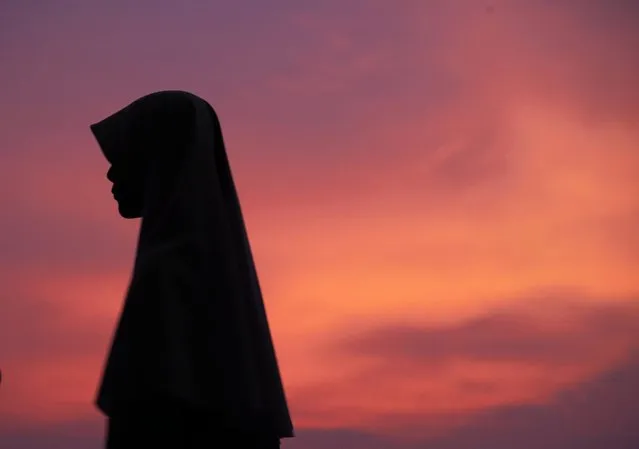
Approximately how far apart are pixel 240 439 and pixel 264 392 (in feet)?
0.63

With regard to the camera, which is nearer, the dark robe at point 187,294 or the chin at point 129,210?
the dark robe at point 187,294

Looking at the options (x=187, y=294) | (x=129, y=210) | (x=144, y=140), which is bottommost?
(x=187, y=294)

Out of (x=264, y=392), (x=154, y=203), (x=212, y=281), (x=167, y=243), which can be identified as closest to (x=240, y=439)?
(x=264, y=392)

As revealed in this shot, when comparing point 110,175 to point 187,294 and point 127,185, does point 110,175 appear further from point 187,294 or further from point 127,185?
point 187,294

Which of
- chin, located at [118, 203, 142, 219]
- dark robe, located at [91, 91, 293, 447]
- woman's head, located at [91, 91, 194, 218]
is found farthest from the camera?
chin, located at [118, 203, 142, 219]

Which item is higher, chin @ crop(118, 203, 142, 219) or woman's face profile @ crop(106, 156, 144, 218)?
woman's face profile @ crop(106, 156, 144, 218)

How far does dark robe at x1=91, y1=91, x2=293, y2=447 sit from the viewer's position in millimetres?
2365

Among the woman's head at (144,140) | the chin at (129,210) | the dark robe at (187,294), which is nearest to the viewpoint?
the dark robe at (187,294)

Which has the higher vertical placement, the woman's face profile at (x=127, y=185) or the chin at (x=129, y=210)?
the woman's face profile at (x=127, y=185)

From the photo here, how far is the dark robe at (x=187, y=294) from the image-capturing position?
237cm

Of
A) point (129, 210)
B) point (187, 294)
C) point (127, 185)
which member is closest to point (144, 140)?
point (127, 185)

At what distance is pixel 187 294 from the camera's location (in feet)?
8.20

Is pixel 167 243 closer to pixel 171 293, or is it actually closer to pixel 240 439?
pixel 171 293

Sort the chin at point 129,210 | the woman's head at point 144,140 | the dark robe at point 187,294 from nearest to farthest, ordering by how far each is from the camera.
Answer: the dark robe at point 187,294 → the woman's head at point 144,140 → the chin at point 129,210
